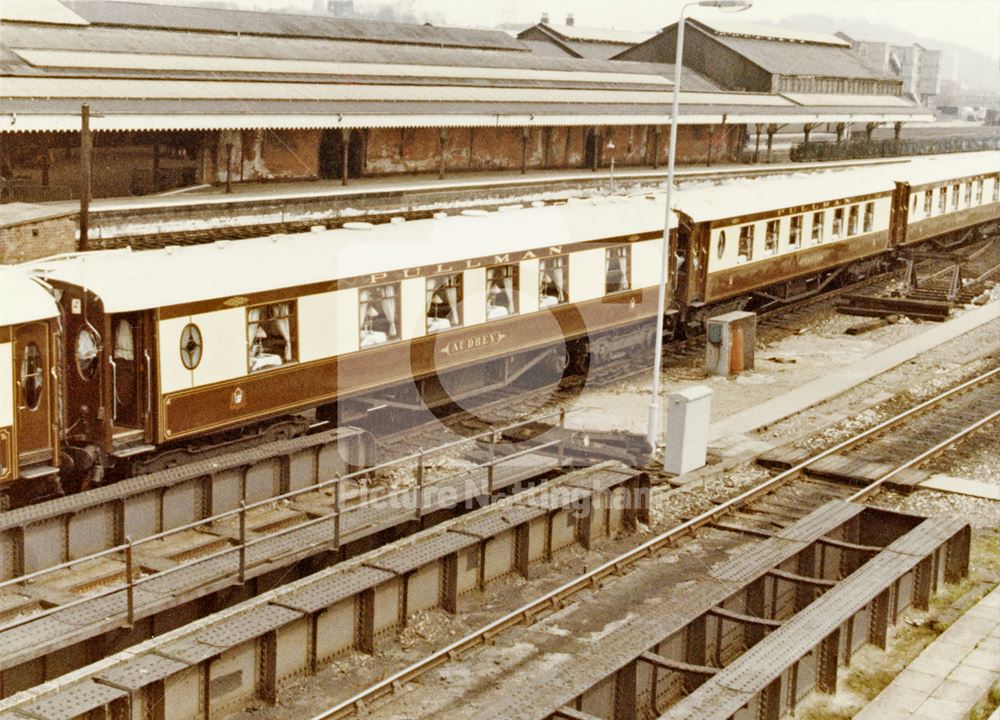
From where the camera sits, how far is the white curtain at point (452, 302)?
21.5m

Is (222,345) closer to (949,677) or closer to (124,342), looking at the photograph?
(124,342)

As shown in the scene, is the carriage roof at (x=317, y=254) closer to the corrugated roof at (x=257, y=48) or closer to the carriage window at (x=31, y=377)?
the carriage window at (x=31, y=377)

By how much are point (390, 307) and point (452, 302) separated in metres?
1.56

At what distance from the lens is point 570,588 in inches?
587

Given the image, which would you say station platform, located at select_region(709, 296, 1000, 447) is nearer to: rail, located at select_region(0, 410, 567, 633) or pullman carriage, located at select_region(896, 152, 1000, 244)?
rail, located at select_region(0, 410, 567, 633)

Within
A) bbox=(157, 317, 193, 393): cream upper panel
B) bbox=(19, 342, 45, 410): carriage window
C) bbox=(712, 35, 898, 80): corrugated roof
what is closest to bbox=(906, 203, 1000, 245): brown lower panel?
bbox=(712, 35, 898, 80): corrugated roof

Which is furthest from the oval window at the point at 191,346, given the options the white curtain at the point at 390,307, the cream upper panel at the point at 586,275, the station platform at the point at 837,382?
the station platform at the point at 837,382

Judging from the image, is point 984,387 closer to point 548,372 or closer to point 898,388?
point 898,388

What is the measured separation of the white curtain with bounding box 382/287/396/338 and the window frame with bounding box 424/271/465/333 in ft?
2.47

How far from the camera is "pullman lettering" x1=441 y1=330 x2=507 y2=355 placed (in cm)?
2142

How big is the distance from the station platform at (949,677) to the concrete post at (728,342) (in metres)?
13.5

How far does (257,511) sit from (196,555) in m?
2.00

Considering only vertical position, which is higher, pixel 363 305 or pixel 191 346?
pixel 363 305

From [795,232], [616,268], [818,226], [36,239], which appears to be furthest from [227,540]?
[818,226]
